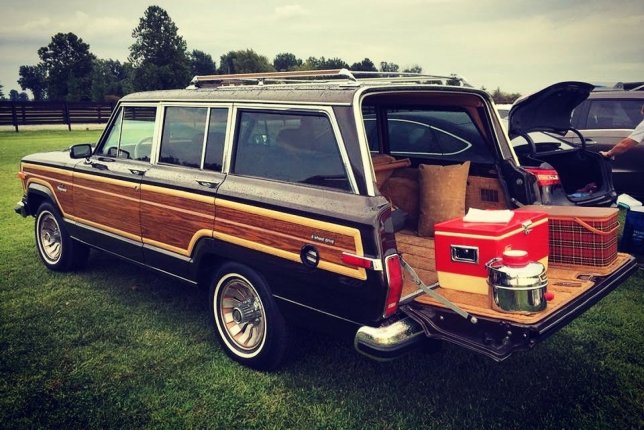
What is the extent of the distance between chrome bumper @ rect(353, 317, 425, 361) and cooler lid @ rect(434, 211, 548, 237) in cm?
63

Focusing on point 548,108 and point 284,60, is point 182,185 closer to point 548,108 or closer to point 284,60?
point 548,108

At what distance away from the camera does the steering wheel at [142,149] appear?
14.8 ft

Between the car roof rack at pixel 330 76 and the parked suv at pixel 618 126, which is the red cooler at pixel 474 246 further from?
the parked suv at pixel 618 126

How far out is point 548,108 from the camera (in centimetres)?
559

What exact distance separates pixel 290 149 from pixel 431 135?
257cm

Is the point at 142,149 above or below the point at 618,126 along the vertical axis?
above

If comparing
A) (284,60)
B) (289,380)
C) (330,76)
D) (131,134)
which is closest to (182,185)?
(131,134)

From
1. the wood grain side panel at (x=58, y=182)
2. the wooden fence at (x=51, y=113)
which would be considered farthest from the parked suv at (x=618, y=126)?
the wooden fence at (x=51, y=113)

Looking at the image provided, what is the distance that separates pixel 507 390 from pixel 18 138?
23.6m

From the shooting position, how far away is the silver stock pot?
2.78 meters

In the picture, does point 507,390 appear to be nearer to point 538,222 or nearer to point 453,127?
point 538,222

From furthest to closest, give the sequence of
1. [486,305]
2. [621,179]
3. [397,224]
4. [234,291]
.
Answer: [621,179] < [397,224] < [234,291] < [486,305]

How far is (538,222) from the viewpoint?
3.38m

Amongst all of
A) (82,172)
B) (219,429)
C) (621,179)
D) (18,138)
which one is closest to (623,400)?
(219,429)
